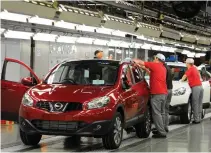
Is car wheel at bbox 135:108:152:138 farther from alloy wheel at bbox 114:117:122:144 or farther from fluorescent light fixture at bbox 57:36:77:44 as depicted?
fluorescent light fixture at bbox 57:36:77:44

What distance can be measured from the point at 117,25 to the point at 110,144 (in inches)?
259

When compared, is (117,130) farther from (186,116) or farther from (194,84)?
(194,84)

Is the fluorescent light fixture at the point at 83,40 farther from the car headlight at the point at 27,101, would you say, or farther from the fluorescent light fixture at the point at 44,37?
the car headlight at the point at 27,101

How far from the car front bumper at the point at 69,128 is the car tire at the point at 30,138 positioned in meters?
0.52

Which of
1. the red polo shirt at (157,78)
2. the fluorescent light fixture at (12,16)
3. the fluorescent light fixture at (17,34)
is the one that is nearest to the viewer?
the red polo shirt at (157,78)

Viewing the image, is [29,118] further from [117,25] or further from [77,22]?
[117,25]

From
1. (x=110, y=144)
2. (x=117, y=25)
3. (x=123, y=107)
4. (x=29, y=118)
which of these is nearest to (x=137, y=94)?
(x=123, y=107)

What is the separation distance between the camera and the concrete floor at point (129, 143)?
28.3 ft

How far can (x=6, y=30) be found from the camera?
13.6 meters

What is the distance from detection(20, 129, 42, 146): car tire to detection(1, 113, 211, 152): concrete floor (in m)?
0.10

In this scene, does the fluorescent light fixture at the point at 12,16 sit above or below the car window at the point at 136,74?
above

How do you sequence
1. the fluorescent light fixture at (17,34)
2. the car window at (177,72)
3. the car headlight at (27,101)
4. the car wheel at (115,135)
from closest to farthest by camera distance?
the car wheel at (115,135) → the car headlight at (27,101) → the fluorescent light fixture at (17,34) → the car window at (177,72)

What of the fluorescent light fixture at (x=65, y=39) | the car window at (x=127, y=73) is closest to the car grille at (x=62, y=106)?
the car window at (x=127, y=73)

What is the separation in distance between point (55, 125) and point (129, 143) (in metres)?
2.00
